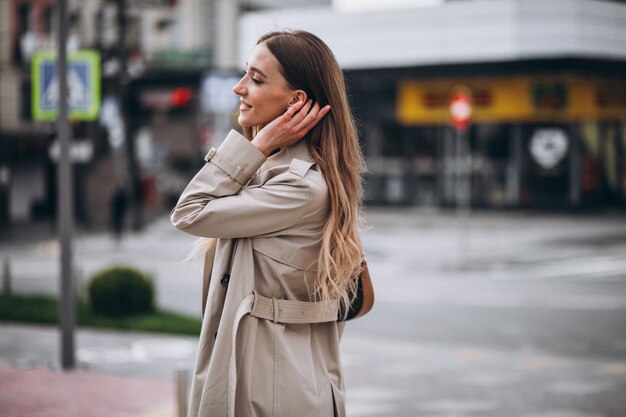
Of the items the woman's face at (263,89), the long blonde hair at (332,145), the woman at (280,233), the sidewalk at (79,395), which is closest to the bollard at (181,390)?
the sidewalk at (79,395)

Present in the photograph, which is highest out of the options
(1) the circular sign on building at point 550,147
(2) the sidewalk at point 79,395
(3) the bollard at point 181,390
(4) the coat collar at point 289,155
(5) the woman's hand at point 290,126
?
(5) the woman's hand at point 290,126

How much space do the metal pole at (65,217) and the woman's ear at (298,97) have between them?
5.74 meters

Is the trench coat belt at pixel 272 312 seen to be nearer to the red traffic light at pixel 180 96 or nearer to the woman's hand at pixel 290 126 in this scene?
the woman's hand at pixel 290 126

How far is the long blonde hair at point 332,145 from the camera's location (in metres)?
2.59

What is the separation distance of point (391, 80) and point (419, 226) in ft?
29.1

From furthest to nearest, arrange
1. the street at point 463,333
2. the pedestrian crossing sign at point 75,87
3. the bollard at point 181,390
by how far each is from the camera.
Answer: the pedestrian crossing sign at point 75,87 → the street at point 463,333 → the bollard at point 181,390

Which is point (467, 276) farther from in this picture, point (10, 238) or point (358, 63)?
point (358, 63)

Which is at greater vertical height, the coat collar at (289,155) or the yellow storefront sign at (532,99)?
the yellow storefront sign at (532,99)

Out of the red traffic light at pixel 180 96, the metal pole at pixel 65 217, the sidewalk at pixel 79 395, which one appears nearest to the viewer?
the sidewalk at pixel 79 395

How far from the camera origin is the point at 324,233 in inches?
101

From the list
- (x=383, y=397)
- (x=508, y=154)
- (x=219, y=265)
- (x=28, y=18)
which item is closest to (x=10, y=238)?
(x=28, y=18)

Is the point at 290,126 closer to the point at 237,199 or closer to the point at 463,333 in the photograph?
the point at 237,199

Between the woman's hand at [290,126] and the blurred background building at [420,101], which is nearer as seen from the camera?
the woman's hand at [290,126]

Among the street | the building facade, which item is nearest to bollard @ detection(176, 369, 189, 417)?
the street
